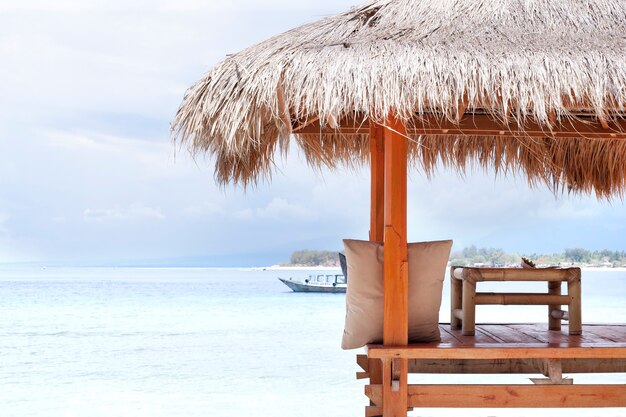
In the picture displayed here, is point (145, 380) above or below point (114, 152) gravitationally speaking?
below

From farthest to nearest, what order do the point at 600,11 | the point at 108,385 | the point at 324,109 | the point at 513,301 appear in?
the point at 108,385 < the point at 513,301 < the point at 600,11 < the point at 324,109

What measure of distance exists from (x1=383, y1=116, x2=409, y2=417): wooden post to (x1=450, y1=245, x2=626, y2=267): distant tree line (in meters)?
29.7

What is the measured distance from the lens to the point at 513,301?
15.4 ft

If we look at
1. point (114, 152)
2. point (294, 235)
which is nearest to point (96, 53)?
point (114, 152)

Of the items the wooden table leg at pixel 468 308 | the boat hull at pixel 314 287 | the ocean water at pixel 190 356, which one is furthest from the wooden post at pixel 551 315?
the boat hull at pixel 314 287

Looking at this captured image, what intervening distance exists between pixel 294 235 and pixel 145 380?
26.7 m

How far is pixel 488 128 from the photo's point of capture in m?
4.71

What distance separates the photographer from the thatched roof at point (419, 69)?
358 centimetres

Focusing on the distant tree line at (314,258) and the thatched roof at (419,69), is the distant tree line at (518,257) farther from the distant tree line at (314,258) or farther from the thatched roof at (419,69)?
the thatched roof at (419,69)

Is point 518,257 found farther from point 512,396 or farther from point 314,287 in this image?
point 512,396

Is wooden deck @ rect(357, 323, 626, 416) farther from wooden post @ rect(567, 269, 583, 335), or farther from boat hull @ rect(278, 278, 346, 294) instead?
boat hull @ rect(278, 278, 346, 294)

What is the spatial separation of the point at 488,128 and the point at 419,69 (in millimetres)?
1222

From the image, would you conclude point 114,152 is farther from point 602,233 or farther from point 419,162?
point 419,162

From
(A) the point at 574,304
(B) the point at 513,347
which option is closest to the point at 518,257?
(A) the point at 574,304
